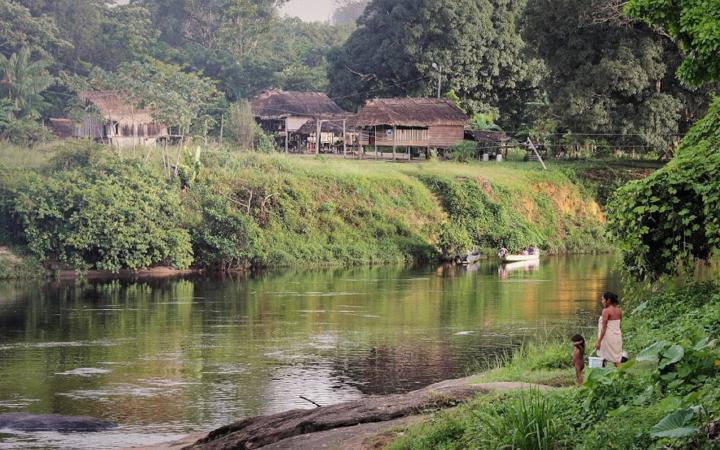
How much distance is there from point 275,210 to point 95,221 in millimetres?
9929

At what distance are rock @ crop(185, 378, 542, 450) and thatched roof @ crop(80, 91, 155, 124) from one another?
47.8 metres

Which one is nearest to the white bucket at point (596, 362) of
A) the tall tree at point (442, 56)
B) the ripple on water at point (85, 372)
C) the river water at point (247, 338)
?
the river water at point (247, 338)

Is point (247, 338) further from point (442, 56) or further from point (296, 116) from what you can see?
point (296, 116)

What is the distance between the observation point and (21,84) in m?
64.8

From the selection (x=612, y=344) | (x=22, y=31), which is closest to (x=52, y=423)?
(x=612, y=344)

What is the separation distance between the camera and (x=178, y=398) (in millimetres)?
23391

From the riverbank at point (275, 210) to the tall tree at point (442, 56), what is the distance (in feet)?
27.1

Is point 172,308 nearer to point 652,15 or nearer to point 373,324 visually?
point 373,324

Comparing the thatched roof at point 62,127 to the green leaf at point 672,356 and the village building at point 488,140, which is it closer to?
the village building at point 488,140

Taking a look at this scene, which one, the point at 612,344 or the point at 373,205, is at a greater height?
the point at 373,205

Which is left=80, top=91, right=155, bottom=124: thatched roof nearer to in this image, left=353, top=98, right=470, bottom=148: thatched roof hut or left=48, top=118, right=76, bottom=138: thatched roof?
left=48, top=118, right=76, bottom=138: thatched roof

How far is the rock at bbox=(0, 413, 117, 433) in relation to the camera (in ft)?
66.6

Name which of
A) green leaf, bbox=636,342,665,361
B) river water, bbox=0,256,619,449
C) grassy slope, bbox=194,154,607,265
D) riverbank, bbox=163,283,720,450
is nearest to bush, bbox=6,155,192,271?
river water, bbox=0,256,619,449

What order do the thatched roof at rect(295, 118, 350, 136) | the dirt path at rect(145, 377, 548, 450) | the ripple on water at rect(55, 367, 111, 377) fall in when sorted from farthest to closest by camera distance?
the thatched roof at rect(295, 118, 350, 136), the ripple on water at rect(55, 367, 111, 377), the dirt path at rect(145, 377, 548, 450)
